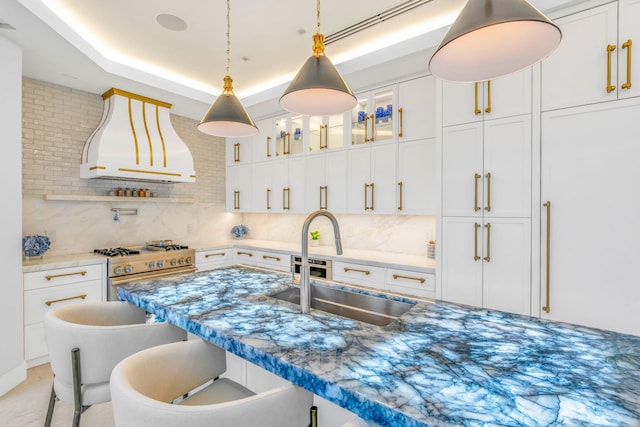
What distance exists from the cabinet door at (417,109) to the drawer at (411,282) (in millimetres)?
1332

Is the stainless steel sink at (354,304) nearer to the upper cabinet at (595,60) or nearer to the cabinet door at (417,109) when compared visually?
the upper cabinet at (595,60)

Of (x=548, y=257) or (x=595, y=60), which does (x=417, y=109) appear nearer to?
(x=595, y=60)

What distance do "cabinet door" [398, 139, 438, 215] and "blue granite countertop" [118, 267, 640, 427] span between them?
1.72m

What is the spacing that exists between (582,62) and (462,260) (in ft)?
5.18

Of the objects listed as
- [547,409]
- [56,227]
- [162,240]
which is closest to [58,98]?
[56,227]

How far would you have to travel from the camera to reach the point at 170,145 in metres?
3.82

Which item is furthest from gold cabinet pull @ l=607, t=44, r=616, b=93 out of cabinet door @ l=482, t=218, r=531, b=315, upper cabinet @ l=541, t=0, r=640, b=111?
cabinet door @ l=482, t=218, r=531, b=315

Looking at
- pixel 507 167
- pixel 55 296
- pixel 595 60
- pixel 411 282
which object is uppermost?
pixel 595 60

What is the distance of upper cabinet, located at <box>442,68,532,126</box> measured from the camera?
7.43ft

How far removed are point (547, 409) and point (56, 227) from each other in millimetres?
4227

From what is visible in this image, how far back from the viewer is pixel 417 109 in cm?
306

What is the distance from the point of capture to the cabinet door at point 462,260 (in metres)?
2.45

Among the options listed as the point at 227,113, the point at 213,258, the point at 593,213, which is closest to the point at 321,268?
the point at 213,258

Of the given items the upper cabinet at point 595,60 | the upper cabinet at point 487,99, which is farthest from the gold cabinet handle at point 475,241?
the upper cabinet at point 595,60
